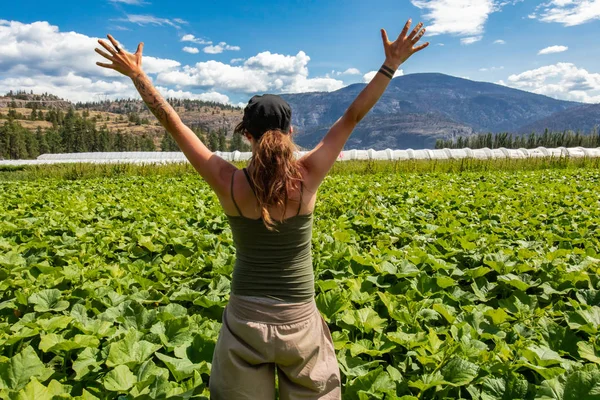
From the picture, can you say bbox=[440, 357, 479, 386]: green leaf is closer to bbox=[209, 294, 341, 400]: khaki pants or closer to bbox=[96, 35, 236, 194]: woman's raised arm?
bbox=[209, 294, 341, 400]: khaki pants

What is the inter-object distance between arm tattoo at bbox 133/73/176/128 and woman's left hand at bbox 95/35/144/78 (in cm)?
4

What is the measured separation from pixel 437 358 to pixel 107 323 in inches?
79.1

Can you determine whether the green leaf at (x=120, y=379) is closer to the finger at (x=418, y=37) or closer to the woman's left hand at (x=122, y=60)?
the woman's left hand at (x=122, y=60)

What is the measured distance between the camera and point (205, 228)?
6.24m

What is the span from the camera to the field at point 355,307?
224 centimetres

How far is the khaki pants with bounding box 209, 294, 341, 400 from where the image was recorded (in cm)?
186

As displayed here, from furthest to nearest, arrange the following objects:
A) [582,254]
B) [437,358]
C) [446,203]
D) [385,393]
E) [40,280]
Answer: [446,203] < [582,254] < [40,280] < [437,358] < [385,393]

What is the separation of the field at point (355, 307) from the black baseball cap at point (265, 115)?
4.21 feet

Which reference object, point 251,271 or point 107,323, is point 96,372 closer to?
point 107,323

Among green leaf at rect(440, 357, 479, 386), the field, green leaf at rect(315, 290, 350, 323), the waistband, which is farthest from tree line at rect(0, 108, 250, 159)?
the waistband

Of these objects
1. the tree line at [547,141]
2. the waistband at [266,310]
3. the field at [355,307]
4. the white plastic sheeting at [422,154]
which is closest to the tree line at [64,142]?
the white plastic sheeting at [422,154]

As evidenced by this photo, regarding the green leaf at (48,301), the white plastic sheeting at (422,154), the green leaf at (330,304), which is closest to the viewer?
the green leaf at (330,304)

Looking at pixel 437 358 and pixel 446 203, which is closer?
pixel 437 358

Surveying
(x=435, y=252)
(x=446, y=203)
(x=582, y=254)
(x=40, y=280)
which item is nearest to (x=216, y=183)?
(x=40, y=280)
